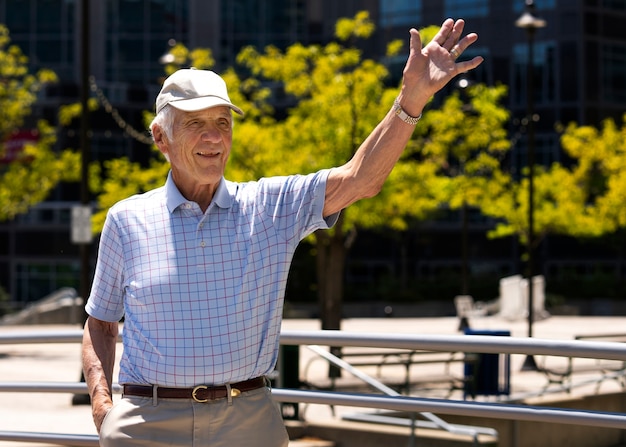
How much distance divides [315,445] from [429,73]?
7.66 metres

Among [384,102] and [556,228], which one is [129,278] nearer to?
[384,102]

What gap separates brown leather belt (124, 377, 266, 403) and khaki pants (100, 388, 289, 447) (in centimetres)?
1

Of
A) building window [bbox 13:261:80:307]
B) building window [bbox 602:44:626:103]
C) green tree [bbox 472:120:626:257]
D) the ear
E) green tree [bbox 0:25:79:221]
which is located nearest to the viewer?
the ear

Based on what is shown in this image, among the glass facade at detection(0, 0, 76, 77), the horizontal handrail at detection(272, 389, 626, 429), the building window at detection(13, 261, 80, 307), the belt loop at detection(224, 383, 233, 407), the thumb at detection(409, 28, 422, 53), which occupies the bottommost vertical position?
the building window at detection(13, 261, 80, 307)

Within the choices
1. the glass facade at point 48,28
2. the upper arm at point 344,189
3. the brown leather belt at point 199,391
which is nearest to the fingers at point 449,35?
the upper arm at point 344,189

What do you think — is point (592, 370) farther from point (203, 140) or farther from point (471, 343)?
point (203, 140)

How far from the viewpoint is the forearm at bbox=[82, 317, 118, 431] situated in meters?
3.86

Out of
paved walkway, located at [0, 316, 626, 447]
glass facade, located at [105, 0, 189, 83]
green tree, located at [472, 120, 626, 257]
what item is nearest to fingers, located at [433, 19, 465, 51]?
paved walkway, located at [0, 316, 626, 447]

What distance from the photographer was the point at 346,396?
16.1ft

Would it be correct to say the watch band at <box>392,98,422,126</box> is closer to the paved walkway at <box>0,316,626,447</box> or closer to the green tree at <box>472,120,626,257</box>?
the paved walkway at <box>0,316,626,447</box>

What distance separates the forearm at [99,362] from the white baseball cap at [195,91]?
77cm

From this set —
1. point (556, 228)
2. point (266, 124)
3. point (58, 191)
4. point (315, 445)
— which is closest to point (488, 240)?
point (556, 228)

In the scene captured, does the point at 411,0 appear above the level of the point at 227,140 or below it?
above

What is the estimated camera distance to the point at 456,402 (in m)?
4.63
